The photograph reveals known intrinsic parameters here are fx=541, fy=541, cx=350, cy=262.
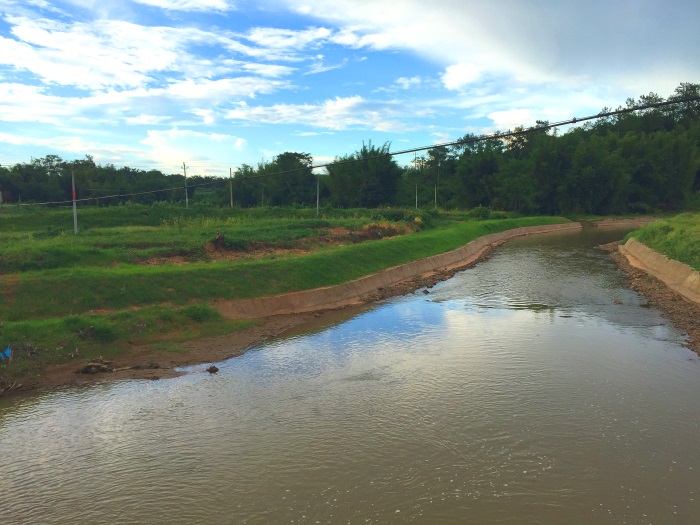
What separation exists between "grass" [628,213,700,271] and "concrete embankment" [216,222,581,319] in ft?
35.8

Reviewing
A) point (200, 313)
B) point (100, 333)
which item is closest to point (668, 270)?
point (200, 313)

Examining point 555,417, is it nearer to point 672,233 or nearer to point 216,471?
point 216,471

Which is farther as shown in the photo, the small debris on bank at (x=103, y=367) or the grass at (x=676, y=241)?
the grass at (x=676, y=241)

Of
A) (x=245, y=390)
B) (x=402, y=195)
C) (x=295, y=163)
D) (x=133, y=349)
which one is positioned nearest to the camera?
(x=245, y=390)

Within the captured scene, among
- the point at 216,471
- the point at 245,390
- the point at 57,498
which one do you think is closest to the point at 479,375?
the point at 245,390

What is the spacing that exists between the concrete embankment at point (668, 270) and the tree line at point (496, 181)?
34.5 metres

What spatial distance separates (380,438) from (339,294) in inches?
481

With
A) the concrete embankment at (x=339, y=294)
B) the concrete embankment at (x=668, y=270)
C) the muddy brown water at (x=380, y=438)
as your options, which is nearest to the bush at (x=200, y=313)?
the concrete embankment at (x=339, y=294)

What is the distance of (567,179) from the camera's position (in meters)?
67.2

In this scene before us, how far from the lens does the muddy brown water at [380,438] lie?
7477 millimetres

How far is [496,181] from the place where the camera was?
71.4 meters

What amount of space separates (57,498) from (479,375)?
8737 mm

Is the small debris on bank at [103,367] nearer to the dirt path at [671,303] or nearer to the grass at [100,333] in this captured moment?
the grass at [100,333]

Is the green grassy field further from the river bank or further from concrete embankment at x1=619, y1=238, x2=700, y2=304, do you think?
concrete embankment at x1=619, y1=238, x2=700, y2=304
